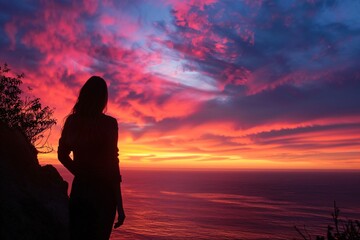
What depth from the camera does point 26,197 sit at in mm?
6906

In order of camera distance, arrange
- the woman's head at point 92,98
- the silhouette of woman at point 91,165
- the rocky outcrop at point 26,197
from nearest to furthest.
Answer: the silhouette of woman at point 91,165 < the woman's head at point 92,98 < the rocky outcrop at point 26,197

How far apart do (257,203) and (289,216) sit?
3276 centimetres

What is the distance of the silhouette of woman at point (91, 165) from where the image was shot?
A: 10.5 feet

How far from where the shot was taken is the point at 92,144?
10.7 ft

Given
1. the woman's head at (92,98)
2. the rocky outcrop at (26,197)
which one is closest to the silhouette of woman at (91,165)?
the woman's head at (92,98)

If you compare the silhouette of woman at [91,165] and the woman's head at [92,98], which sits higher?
the woman's head at [92,98]

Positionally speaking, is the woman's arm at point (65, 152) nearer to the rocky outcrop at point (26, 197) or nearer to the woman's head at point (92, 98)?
the woman's head at point (92, 98)

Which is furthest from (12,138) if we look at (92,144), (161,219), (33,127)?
(161,219)

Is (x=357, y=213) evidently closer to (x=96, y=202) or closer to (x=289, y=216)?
(x=289, y=216)

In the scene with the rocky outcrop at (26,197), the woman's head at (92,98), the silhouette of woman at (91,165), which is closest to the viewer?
the silhouette of woman at (91,165)

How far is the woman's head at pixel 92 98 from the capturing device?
3402mm

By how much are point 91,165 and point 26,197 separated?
4.56 metres

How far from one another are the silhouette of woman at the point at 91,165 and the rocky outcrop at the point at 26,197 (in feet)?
11.4

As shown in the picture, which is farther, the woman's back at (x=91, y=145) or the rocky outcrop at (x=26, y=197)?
the rocky outcrop at (x=26, y=197)
